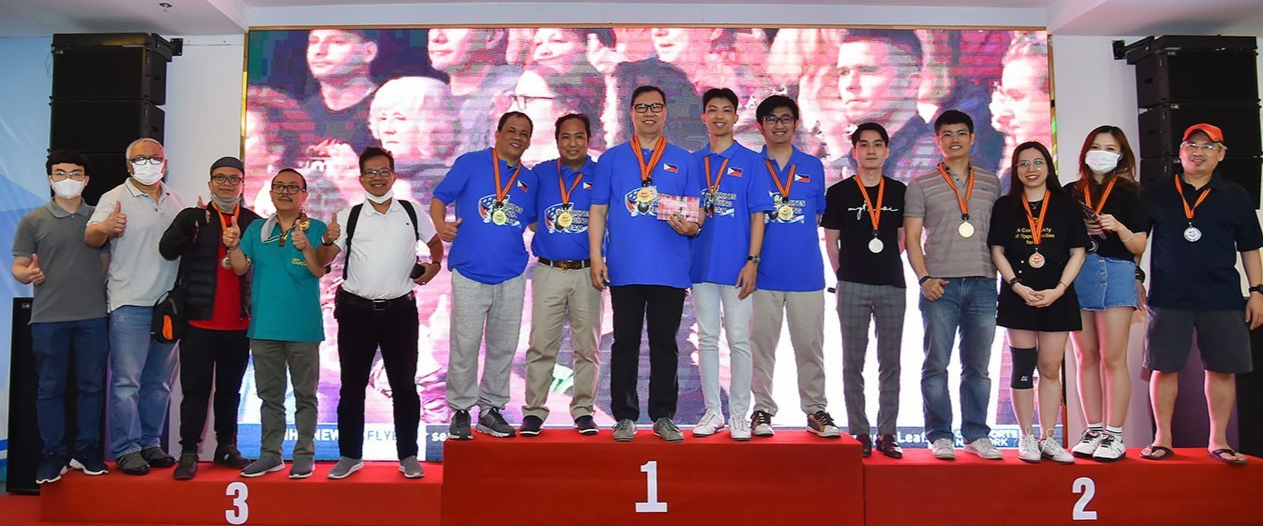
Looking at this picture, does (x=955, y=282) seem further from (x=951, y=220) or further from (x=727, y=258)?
(x=727, y=258)

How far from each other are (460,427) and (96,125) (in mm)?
3054

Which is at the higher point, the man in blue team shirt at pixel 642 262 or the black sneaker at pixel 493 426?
the man in blue team shirt at pixel 642 262

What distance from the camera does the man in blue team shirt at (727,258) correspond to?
348cm

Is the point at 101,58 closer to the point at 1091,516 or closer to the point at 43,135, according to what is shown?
the point at 43,135

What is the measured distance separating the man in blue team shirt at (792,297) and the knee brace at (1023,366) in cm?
85

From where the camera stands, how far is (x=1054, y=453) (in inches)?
135

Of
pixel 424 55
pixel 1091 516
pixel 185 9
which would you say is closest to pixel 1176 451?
pixel 1091 516

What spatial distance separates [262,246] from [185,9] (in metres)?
2.11

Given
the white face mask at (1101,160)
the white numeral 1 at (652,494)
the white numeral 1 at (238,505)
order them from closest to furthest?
the white numeral 1 at (652,494)
the white numeral 1 at (238,505)
the white face mask at (1101,160)

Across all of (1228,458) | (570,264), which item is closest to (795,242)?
(570,264)

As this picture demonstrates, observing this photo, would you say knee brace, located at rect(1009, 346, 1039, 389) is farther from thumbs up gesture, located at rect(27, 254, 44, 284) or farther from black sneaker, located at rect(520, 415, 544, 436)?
thumbs up gesture, located at rect(27, 254, 44, 284)

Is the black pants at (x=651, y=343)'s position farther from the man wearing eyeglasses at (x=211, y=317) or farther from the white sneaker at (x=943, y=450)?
the man wearing eyeglasses at (x=211, y=317)

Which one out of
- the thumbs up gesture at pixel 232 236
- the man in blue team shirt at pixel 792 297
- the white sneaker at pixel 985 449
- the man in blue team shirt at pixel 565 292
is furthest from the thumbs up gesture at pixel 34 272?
the white sneaker at pixel 985 449

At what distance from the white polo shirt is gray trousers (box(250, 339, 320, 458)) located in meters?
0.38
